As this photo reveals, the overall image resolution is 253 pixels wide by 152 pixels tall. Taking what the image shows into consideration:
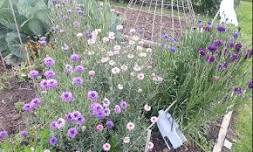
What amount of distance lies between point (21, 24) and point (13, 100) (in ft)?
3.52

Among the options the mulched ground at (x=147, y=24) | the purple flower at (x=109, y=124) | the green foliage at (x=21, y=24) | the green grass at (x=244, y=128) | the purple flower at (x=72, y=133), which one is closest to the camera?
the purple flower at (x=72, y=133)

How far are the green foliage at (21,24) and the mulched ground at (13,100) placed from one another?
1.27 feet

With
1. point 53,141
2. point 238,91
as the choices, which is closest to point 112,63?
point 53,141

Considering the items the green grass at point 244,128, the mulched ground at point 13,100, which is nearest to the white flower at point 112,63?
the mulched ground at point 13,100

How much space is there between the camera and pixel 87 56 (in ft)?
10.3

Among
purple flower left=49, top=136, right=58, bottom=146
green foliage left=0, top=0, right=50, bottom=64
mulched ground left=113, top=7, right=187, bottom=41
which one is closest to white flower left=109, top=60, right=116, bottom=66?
purple flower left=49, top=136, right=58, bottom=146

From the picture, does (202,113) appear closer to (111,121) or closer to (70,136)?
(111,121)

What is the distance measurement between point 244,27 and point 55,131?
5523mm

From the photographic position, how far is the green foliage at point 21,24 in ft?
13.6

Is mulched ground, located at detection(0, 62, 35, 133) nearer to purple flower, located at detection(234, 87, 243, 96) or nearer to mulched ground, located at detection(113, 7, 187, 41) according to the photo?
purple flower, located at detection(234, 87, 243, 96)

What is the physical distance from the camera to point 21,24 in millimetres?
4238

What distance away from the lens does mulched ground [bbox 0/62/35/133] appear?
10.6 feet

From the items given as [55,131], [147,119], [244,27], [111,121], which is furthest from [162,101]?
[244,27]

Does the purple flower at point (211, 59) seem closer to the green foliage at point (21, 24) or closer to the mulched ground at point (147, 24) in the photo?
the green foliage at point (21, 24)
